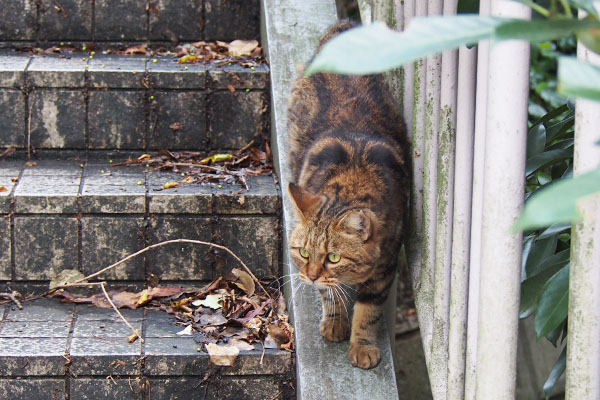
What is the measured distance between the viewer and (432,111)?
6.61 ft

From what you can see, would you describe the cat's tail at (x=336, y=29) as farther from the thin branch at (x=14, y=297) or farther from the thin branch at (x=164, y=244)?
the thin branch at (x=14, y=297)

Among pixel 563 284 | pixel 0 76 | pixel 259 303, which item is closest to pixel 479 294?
pixel 563 284

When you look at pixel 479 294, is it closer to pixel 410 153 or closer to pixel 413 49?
pixel 413 49

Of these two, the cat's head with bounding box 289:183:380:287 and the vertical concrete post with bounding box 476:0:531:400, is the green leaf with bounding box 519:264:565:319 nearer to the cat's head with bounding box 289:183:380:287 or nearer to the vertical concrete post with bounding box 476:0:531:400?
the vertical concrete post with bounding box 476:0:531:400

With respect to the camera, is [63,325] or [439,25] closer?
[439,25]

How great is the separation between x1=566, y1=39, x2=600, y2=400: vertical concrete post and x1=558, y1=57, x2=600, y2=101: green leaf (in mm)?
566

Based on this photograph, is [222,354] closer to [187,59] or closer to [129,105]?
[129,105]

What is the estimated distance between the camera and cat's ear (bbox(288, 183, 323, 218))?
2.32 meters

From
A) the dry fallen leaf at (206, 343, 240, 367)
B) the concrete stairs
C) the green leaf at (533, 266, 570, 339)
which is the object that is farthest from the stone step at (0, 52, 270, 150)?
the green leaf at (533, 266, 570, 339)

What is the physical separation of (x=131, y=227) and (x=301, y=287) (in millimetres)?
642

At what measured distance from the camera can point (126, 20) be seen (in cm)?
341

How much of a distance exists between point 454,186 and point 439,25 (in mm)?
1122

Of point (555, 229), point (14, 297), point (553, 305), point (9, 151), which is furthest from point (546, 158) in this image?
point (9, 151)

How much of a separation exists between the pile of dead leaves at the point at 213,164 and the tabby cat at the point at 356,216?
0.40 m
